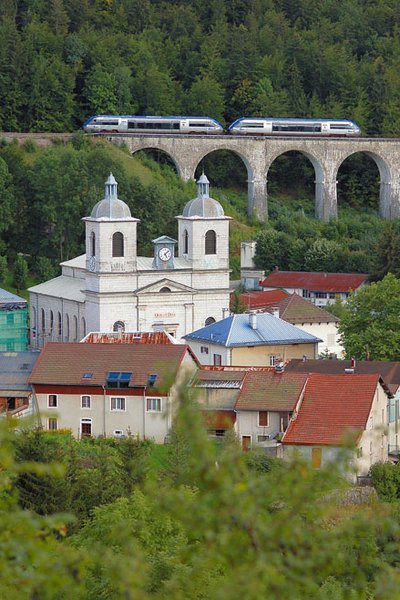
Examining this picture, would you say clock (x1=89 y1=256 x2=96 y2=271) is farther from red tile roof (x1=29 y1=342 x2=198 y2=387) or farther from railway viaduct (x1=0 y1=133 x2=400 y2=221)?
railway viaduct (x1=0 y1=133 x2=400 y2=221)

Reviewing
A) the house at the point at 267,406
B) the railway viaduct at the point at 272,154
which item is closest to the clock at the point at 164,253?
the house at the point at 267,406

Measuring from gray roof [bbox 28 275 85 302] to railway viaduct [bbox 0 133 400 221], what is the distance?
1907 cm

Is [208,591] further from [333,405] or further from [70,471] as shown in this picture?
[333,405]

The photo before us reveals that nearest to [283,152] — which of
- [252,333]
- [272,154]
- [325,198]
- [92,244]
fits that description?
[272,154]

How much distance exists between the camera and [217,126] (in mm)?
91312

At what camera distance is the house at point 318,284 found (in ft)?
237

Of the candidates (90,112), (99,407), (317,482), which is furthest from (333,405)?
(90,112)

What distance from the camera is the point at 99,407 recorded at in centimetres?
4844

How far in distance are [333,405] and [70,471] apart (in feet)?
30.3

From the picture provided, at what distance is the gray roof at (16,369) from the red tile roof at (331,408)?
8455 mm

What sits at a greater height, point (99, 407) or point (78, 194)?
point (78, 194)

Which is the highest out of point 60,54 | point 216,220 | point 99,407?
point 60,54

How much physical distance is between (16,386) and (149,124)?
42.7 meters

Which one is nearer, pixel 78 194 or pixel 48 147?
pixel 78 194
